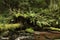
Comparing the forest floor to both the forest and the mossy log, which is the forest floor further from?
the mossy log

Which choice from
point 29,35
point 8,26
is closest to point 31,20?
point 29,35

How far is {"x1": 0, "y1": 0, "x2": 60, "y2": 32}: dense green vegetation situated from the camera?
577 centimetres

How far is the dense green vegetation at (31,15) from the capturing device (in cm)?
577

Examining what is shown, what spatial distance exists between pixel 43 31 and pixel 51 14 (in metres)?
1.09

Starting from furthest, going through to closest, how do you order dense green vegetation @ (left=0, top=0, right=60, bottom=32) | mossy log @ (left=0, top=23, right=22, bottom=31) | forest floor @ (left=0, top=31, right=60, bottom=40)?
1. dense green vegetation @ (left=0, top=0, right=60, bottom=32)
2. mossy log @ (left=0, top=23, right=22, bottom=31)
3. forest floor @ (left=0, top=31, right=60, bottom=40)

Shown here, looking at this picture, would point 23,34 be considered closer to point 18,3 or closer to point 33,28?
point 33,28

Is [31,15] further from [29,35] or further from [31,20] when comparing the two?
[29,35]

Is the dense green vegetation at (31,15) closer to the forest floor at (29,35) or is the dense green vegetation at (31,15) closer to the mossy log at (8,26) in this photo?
the mossy log at (8,26)

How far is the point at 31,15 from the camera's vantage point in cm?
584

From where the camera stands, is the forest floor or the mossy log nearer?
the forest floor

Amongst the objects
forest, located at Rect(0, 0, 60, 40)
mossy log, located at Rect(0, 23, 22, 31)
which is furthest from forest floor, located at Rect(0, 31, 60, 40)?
mossy log, located at Rect(0, 23, 22, 31)

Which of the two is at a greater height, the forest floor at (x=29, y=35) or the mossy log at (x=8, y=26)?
the mossy log at (x=8, y=26)

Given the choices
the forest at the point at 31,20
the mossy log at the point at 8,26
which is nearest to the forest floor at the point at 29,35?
the forest at the point at 31,20

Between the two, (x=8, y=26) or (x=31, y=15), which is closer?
(x=8, y=26)
